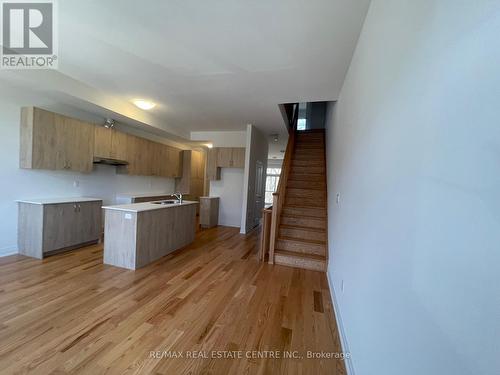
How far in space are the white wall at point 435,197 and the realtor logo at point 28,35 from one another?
3003 millimetres

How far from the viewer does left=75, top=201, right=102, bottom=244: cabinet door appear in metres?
3.87

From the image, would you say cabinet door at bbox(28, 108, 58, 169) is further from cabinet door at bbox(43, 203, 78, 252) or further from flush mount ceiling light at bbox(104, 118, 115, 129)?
flush mount ceiling light at bbox(104, 118, 115, 129)

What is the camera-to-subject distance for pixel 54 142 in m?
3.59

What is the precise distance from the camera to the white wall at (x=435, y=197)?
0.49 m

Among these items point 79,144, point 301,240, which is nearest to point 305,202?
point 301,240

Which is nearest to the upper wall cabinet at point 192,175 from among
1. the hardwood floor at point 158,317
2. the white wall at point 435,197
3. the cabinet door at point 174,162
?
the cabinet door at point 174,162

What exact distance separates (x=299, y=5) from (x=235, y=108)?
2.69 meters

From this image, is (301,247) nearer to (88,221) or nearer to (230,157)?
(230,157)

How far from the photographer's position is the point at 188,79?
321 cm

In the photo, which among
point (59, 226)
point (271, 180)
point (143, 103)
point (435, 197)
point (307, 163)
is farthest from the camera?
point (271, 180)

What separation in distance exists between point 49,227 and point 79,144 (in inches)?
59.3

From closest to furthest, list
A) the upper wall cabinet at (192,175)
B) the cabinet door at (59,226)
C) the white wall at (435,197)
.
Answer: the white wall at (435,197), the cabinet door at (59,226), the upper wall cabinet at (192,175)

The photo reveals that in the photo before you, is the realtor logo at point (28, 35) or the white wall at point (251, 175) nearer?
the realtor logo at point (28, 35)

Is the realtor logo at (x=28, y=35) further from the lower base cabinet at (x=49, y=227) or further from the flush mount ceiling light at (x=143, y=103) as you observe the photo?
the lower base cabinet at (x=49, y=227)
